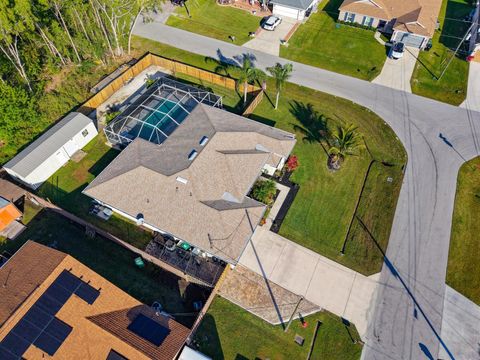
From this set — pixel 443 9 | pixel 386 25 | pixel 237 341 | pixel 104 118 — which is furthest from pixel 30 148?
pixel 443 9

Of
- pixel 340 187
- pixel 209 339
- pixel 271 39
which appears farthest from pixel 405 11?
pixel 209 339

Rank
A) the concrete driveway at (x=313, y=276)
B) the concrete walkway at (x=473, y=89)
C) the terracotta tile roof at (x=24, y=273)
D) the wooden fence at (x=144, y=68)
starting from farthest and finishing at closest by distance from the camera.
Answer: the concrete walkway at (x=473, y=89)
the wooden fence at (x=144, y=68)
the concrete driveway at (x=313, y=276)
the terracotta tile roof at (x=24, y=273)

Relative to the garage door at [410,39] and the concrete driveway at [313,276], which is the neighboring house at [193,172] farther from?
the garage door at [410,39]

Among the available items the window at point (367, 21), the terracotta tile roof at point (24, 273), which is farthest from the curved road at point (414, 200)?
the terracotta tile roof at point (24, 273)

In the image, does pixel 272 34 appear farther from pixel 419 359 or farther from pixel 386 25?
pixel 419 359

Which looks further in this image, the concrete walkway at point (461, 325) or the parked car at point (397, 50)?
the parked car at point (397, 50)

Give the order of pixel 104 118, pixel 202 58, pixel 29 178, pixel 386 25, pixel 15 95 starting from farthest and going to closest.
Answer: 1. pixel 386 25
2. pixel 202 58
3. pixel 104 118
4. pixel 15 95
5. pixel 29 178
